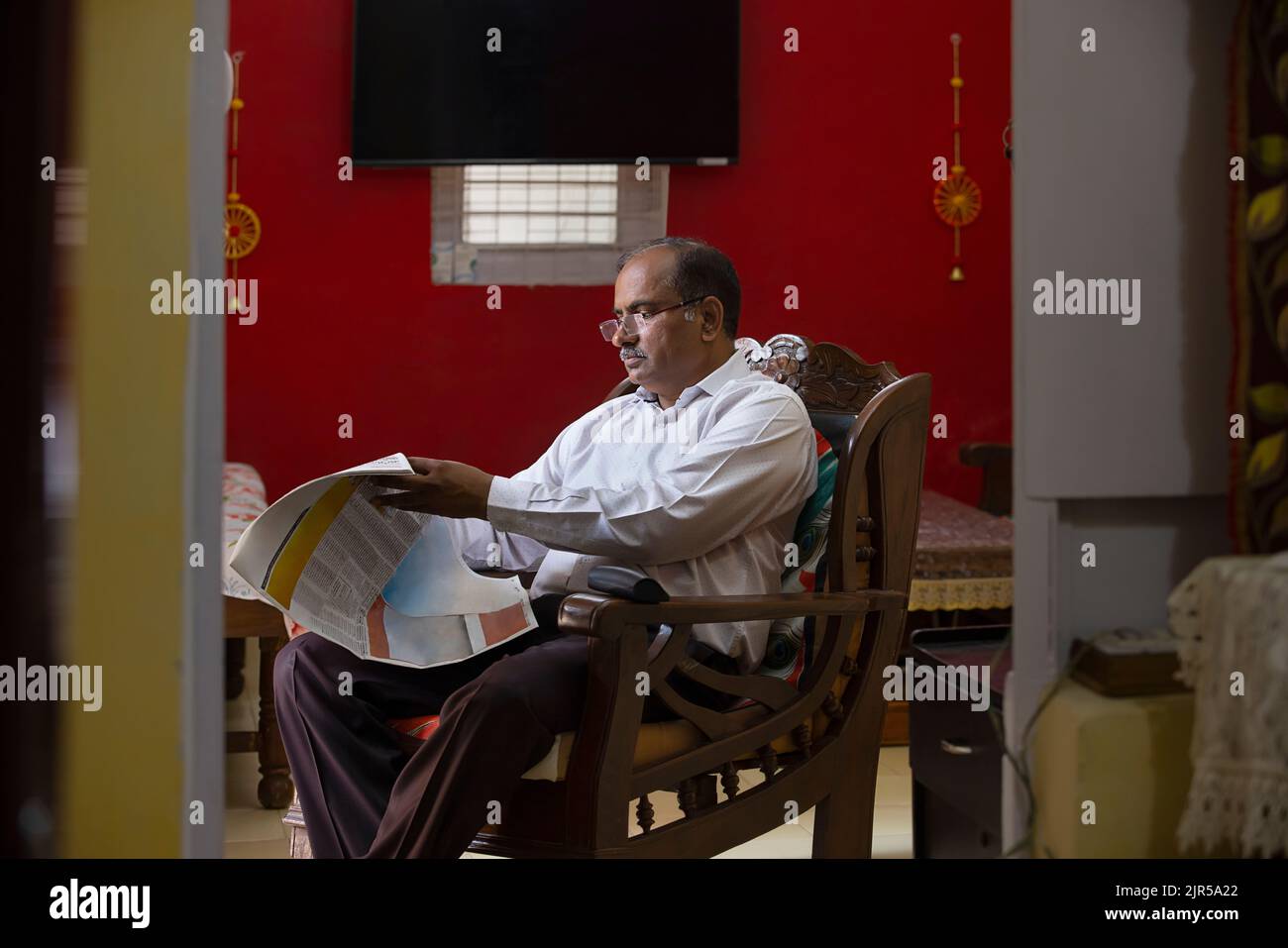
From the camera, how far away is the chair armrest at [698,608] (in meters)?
1.60

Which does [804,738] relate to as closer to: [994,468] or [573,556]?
[573,556]

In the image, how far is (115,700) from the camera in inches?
50.5

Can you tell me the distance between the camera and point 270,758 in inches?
120

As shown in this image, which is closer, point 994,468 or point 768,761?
point 768,761

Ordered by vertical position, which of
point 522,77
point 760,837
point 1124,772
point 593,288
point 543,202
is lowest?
point 760,837

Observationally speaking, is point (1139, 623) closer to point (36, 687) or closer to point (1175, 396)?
point (1175, 396)

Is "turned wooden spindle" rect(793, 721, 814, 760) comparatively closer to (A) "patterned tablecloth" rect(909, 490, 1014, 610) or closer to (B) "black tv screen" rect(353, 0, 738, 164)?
(A) "patterned tablecloth" rect(909, 490, 1014, 610)

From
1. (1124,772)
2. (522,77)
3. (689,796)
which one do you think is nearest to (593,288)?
A: (522,77)

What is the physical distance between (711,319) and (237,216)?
3085mm

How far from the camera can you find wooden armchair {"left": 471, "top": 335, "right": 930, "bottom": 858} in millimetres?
1647

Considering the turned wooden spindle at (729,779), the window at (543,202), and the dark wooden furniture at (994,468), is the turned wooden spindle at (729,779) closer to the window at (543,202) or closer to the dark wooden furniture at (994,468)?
the dark wooden furniture at (994,468)

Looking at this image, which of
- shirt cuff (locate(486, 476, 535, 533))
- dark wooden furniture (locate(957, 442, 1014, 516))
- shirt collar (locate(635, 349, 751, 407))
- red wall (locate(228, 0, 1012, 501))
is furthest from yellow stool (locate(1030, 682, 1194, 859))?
red wall (locate(228, 0, 1012, 501))

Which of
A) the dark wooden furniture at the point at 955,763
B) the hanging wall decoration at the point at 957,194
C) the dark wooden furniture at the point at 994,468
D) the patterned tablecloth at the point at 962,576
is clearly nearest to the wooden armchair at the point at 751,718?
the dark wooden furniture at the point at 955,763
